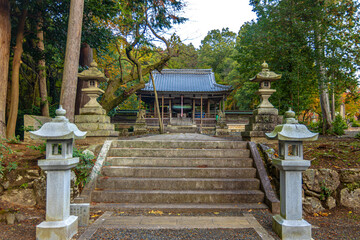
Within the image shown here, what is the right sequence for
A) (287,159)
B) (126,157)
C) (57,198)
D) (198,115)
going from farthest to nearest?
1. (198,115)
2. (126,157)
3. (287,159)
4. (57,198)

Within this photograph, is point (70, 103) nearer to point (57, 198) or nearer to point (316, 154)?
point (57, 198)

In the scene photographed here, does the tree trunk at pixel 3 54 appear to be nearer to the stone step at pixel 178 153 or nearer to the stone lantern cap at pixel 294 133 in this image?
the stone step at pixel 178 153

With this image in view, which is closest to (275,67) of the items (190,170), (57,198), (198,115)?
(190,170)

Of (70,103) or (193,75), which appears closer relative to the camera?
(70,103)

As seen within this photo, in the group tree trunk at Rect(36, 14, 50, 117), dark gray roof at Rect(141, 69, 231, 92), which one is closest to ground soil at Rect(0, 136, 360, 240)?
tree trunk at Rect(36, 14, 50, 117)

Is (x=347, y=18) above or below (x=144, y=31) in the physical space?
above

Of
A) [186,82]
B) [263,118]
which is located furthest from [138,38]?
[186,82]

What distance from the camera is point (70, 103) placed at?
464 cm

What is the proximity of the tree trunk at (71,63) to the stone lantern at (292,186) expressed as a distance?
4.44m

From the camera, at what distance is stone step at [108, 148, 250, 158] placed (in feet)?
15.9

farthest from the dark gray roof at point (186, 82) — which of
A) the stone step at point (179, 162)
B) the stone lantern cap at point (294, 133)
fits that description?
the stone lantern cap at point (294, 133)

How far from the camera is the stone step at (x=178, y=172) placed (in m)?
4.33

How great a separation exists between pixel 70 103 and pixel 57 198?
8.55 feet

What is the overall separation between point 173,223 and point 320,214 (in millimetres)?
2757
